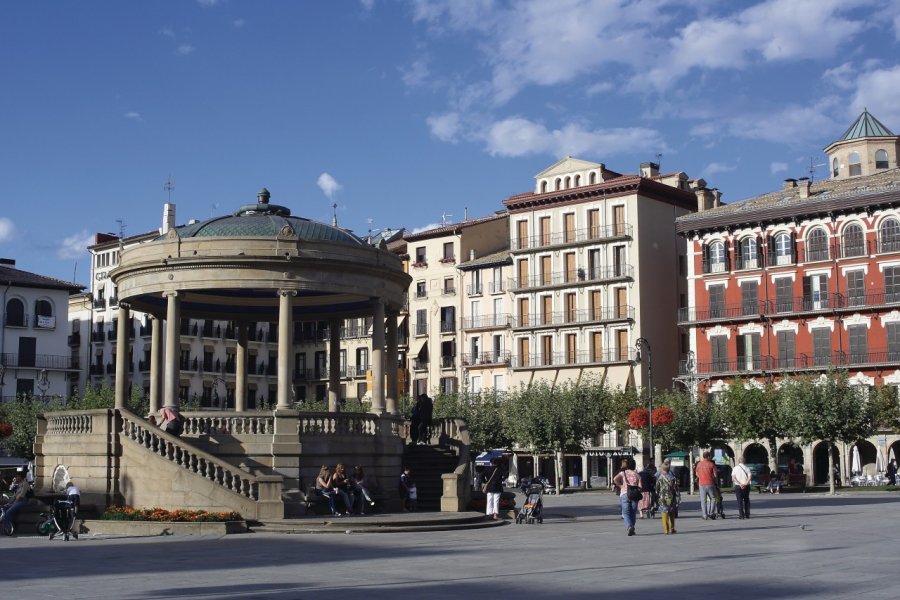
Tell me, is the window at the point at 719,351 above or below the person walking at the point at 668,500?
above

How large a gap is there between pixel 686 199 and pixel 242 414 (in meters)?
67.4

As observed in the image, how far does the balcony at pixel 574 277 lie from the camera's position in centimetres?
9081

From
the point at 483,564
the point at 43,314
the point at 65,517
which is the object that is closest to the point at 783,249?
the point at 43,314

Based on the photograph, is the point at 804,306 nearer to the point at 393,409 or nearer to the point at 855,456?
the point at 855,456

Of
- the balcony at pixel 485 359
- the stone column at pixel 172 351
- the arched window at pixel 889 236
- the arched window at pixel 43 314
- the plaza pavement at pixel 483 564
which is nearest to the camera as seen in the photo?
the plaza pavement at pixel 483 564

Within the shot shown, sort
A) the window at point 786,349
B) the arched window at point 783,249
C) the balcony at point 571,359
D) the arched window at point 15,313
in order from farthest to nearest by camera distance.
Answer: the arched window at point 15,313 < the balcony at point 571,359 < the arched window at point 783,249 < the window at point 786,349

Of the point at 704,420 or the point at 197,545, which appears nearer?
the point at 197,545

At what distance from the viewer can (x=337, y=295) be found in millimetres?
39875

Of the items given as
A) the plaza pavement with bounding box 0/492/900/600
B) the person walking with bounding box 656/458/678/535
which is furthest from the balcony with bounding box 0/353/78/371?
the person walking with bounding box 656/458/678/535

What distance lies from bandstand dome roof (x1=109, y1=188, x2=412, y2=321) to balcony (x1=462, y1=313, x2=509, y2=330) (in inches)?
2384

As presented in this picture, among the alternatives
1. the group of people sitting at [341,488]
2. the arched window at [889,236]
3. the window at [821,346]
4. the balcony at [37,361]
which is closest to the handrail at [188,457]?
the group of people sitting at [341,488]

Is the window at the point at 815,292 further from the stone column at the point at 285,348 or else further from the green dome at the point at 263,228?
the stone column at the point at 285,348

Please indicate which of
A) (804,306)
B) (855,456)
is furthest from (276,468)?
(804,306)

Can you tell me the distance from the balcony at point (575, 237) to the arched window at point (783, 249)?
11.3 metres
